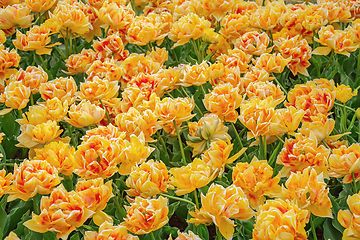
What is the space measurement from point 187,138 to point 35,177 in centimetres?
71

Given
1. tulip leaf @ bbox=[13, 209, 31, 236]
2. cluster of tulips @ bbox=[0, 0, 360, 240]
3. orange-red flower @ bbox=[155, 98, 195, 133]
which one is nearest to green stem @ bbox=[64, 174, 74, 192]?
cluster of tulips @ bbox=[0, 0, 360, 240]

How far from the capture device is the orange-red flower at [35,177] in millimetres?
1168

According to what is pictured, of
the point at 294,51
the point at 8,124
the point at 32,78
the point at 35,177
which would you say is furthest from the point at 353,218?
the point at 8,124

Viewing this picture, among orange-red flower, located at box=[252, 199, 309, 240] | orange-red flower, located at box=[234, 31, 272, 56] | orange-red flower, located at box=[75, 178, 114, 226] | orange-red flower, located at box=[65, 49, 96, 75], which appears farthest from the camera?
orange-red flower, located at box=[65, 49, 96, 75]

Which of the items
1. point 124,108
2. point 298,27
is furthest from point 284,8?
point 124,108

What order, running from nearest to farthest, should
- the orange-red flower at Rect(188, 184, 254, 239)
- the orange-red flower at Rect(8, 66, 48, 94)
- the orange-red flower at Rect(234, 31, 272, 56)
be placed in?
the orange-red flower at Rect(188, 184, 254, 239), the orange-red flower at Rect(8, 66, 48, 94), the orange-red flower at Rect(234, 31, 272, 56)

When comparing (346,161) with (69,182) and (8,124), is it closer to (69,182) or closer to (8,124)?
(69,182)

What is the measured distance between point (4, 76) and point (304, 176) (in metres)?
1.61

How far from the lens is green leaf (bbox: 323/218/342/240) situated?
1.37m

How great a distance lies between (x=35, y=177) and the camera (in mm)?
1159

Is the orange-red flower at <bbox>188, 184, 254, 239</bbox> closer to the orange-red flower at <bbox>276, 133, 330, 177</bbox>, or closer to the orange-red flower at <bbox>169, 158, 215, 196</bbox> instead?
the orange-red flower at <bbox>169, 158, 215, 196</bbox>

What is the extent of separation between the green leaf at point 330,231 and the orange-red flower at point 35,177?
922 millimetres

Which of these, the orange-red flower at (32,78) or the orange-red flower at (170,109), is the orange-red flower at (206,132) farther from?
the orange-red flower at (32,78)

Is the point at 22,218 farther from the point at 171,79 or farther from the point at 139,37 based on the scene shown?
the point at 139,37
